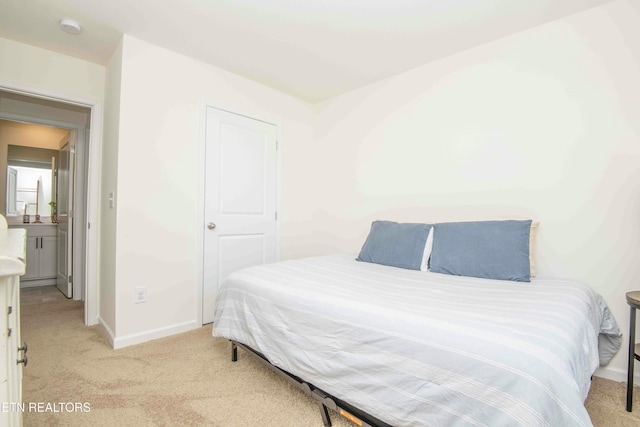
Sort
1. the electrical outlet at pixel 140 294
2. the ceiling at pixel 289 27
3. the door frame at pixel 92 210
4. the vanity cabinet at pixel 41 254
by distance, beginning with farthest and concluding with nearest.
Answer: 1. the vanity cabinet at pixel 41 254
2. the door frame at pixel 92 210
3. the electrical outlet at pixel 140 294
4. the ceiling at pixel 289 27

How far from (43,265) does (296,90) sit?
4.16 m

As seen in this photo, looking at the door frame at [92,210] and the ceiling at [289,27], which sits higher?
the ceiling at [289,27]

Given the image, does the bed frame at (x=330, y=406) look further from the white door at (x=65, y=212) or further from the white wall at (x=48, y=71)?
the white door at (x=65, y=212)

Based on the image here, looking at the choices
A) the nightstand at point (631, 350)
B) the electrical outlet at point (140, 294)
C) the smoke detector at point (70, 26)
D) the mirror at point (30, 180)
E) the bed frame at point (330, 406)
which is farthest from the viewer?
the mirror at point (30, 180)

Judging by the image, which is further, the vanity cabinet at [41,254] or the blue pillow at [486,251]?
the vanity cabinet at [41,254]

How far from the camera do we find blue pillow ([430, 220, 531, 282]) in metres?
1.87

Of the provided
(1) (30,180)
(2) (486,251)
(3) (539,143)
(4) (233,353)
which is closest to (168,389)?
(4) (233,353)

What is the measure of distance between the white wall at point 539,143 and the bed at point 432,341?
42cm

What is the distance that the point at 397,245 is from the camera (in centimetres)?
236

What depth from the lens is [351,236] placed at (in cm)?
332

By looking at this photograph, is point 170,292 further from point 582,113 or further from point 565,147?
point 582,113

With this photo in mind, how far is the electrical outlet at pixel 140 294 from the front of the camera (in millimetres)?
2365

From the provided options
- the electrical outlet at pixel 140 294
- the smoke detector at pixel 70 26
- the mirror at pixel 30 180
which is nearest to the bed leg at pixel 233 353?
the electrical outlet at pixel 140 294

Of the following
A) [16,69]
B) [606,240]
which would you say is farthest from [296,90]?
[606,240]
